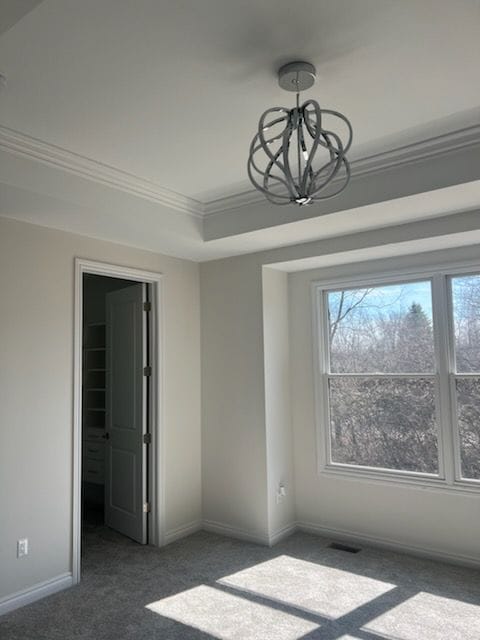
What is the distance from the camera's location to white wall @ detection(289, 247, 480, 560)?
372 cm

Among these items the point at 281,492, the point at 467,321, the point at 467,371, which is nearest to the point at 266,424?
the point at 281,492

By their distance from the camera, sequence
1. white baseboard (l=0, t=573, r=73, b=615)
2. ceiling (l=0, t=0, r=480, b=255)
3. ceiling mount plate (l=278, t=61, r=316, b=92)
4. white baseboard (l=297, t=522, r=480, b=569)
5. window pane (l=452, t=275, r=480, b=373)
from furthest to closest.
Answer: window pane (l=452, t=275, r=480, b=373) < white baseboard (l=297, t=522, r=480, b=569) < white baseboard (l=0, t=573, r=73, b=615) < ceiling mount plate (l=278, t=61, r=316, b=92) < ceiling (l=0, t=0, r=480, b=255)

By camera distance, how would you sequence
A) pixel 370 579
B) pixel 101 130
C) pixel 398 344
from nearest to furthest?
pixel 101 130, pixel 370 579, pixel 398 344

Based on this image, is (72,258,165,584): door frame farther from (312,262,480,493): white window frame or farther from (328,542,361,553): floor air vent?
(312,262,480,493): white window frame

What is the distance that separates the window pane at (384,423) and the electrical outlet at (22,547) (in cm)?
257

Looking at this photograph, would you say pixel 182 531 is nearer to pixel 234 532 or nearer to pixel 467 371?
pixel 234 532

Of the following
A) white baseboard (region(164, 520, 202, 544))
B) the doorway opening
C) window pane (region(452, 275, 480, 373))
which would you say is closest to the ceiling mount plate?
window pane (region(452, 275, 480, 373))

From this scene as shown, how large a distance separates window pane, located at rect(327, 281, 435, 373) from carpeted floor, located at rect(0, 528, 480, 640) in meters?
1.54

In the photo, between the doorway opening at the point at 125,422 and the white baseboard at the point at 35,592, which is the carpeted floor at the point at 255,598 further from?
the doorway opening at the point at 125,422

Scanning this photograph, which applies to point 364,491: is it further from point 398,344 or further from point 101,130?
point 101,130

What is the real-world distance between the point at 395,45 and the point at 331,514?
3.70m

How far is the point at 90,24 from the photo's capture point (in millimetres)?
1842

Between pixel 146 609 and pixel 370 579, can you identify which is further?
pixel 370 579

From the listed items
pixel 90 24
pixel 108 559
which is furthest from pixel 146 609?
pixel 90 24
